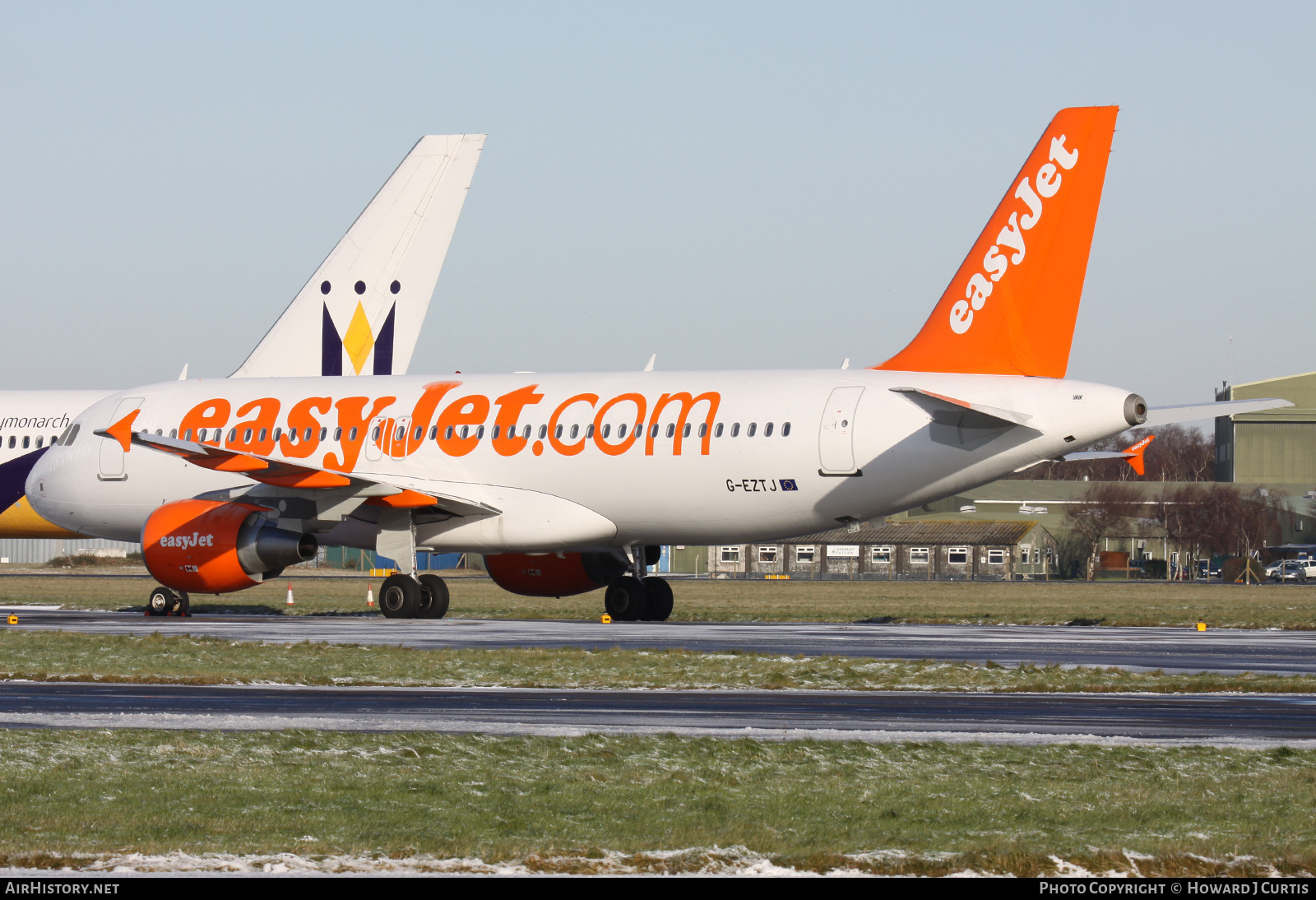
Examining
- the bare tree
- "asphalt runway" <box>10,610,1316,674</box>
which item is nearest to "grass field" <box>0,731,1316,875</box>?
"asphalt runway" <box>10,610,1316,674</box>

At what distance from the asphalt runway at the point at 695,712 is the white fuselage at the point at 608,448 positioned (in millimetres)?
11342

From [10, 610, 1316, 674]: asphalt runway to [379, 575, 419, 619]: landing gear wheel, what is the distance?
1.47 feet

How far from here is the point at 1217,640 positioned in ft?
88.3

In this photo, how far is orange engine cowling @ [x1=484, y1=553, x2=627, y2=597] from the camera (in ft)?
112

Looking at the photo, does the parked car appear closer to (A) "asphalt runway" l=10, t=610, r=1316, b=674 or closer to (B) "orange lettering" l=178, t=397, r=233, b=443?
(A) "asphalt runway" l=10, t=610, r=1316, b=674

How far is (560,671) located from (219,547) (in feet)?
44.2

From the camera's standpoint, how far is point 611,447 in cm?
3153

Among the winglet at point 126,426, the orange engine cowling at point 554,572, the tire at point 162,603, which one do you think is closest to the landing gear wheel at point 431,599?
the orange engine cowling at point 554,572

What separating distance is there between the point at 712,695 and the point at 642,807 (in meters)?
7.46

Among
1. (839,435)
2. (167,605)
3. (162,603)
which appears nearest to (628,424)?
(839,435)

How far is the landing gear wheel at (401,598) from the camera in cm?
3200

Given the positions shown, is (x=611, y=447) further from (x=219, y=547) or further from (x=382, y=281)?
(x=382, y=281)

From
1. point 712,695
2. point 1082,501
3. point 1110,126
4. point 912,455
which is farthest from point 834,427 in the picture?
point 1082,501

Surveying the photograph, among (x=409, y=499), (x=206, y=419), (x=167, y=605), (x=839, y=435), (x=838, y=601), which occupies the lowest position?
(x=838, y=601)
